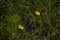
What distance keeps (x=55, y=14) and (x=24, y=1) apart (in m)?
0.47

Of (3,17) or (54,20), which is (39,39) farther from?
(3,17)

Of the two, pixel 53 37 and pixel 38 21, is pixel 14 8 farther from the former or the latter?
pixel 53 37

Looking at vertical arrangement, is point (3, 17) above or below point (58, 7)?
below

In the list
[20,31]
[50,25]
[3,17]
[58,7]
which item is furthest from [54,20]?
[3,17]

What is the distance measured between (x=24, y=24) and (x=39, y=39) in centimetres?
31

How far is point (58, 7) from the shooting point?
262cm

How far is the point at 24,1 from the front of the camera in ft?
8.54

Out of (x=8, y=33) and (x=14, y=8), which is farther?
(x=14, y=8)

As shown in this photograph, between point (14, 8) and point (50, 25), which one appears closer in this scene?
point (50, 25)

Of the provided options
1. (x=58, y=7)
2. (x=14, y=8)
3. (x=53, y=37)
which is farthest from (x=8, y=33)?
(x=58, y=7)

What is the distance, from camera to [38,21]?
96.6 inches

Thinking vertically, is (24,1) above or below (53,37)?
above

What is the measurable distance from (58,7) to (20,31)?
2.08 ft

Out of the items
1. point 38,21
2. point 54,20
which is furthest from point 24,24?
point 54,20
